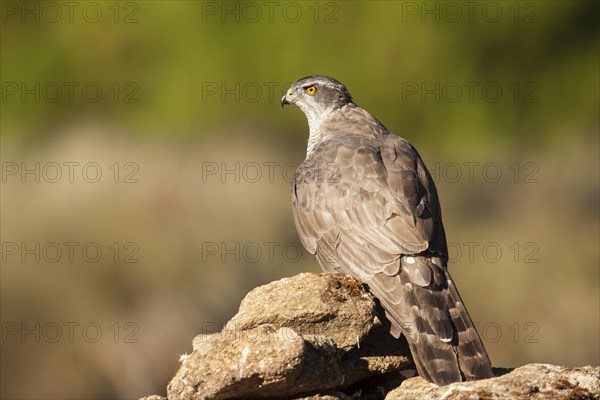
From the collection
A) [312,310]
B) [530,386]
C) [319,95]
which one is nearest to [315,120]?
[319,95]

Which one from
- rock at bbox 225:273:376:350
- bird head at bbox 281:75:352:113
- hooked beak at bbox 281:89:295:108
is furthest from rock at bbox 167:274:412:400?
hooked beak at bbox 281:89:295:108

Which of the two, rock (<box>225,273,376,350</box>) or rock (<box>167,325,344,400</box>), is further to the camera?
rock (<box>225,273,376,350</box>)

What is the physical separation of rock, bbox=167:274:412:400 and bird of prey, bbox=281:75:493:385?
240mm

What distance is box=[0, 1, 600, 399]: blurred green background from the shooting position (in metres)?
13.0

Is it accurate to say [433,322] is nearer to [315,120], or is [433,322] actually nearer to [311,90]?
[315,120]

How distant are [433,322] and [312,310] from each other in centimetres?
84

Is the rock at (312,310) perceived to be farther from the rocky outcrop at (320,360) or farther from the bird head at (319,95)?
the bird head at (319,95)

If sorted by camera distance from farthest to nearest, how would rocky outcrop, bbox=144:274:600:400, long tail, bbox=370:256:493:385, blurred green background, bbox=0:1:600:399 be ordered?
blurred green background, bbox=0:1:600:399
long tail, bbox=370:256:493:385
rocky outcrop, bbox=144:274:600:400

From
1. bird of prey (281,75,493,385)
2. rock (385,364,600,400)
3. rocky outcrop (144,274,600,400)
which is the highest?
bird of prey (281,75,493,385)

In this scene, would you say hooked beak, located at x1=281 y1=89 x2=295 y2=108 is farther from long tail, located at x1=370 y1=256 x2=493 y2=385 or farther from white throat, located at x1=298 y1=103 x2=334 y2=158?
long tail, located at x1=370 y1=256 x2=493 y2=385

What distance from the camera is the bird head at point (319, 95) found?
382 inches

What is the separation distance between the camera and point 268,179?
13625 millimetres

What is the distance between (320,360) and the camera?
245 inches

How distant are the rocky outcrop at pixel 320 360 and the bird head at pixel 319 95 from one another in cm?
287
